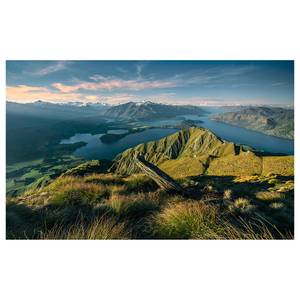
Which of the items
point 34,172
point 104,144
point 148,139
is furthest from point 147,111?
point 34,172

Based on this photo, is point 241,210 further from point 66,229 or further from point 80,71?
point 80,71

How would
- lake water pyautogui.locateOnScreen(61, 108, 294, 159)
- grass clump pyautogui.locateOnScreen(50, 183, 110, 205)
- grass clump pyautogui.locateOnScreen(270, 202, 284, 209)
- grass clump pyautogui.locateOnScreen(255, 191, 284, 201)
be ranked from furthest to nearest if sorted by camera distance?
lake water pyautogui.locateOnScreen(61, 108, 294, 159) < grass clump pyautogui.locateOnScreen(255, 191, 284, 201) < grass clump pyautogui.locateOnScreen(50, 183, 110, 205) < grass clump pyautogui.locateOnScreen(270, 202, 284, 209)

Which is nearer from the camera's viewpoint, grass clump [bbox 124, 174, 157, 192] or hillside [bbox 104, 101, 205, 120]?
grass clump [bbox 124, 174, 157, 192]

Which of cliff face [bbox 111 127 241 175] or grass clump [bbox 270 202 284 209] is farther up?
cliff face [bbox 111 127 241 175]

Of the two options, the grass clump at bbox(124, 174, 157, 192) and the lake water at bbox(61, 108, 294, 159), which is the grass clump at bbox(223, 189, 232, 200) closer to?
the grass clump at bbox(124, 174, 157, 192)

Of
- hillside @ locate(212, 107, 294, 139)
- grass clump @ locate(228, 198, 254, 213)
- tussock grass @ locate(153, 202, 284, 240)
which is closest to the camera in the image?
tussock grass @ locate(153, 202, 284, 240)

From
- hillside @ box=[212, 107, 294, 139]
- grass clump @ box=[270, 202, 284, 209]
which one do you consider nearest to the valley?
grass clump @ box=[270, 202, 284, 209]
